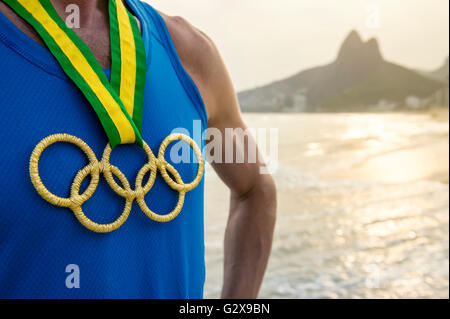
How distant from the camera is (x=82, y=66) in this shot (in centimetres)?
70

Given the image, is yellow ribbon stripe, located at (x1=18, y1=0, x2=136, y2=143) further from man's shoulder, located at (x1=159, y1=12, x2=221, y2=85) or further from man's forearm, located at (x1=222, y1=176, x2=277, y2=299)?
man's forearm, located at (x1=222, y1=176, x2=277, y2=299)

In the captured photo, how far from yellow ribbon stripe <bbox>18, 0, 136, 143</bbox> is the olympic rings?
37 millimetres

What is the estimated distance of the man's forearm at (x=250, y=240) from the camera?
1081 millimetres

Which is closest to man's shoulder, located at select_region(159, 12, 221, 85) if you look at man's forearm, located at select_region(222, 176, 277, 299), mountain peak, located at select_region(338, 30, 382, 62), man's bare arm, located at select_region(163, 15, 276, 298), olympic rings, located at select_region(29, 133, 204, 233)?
man's bare arm, located at select_region(163, 15, 276, 298)

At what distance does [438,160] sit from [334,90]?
2679 centimetres

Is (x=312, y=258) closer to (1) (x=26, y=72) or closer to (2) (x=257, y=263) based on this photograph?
(2) (x=257, y=263)

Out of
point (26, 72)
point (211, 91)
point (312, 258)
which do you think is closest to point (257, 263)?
point (211, 91)

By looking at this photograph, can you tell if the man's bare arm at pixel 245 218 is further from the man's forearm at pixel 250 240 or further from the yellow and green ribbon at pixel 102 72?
the yellow and green ribbon at pixel 102 72

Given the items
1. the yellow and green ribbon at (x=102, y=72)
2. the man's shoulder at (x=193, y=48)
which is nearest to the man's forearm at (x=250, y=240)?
the man's shoulder at (x=193, y=48)

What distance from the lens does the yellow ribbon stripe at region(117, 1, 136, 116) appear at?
74cm

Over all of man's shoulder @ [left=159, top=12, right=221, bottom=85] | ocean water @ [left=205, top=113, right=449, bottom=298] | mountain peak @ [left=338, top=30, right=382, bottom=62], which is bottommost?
ocean water @ [left=205, top=113, right=449, bottom=298]

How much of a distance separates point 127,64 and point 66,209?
0.76 feet

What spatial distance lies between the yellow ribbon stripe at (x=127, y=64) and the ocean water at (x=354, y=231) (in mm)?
1168

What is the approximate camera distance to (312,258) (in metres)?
3.51
